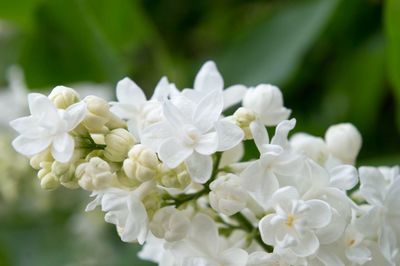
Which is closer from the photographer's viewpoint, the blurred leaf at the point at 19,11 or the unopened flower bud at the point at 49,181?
the unopened flower bud at the point at 49,181

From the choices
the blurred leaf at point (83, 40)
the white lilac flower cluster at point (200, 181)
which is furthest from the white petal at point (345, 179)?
the blurred leaf at point (83, 40)

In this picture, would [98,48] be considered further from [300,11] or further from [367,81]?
[367,81]

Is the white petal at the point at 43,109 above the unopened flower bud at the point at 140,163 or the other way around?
above

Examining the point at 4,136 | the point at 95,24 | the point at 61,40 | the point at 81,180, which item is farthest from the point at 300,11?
the point at 81,180

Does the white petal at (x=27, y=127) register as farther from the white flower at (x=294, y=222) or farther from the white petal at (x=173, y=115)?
the white flower at (x=294, y=222)

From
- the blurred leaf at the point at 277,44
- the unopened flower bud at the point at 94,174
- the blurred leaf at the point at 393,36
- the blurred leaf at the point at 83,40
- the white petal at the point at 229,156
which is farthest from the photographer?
the blurred leaf at the point at 83,40

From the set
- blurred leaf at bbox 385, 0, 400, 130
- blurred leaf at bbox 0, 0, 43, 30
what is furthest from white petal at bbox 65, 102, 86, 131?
blurred leaf at bbox 0, 0, 43, 30
